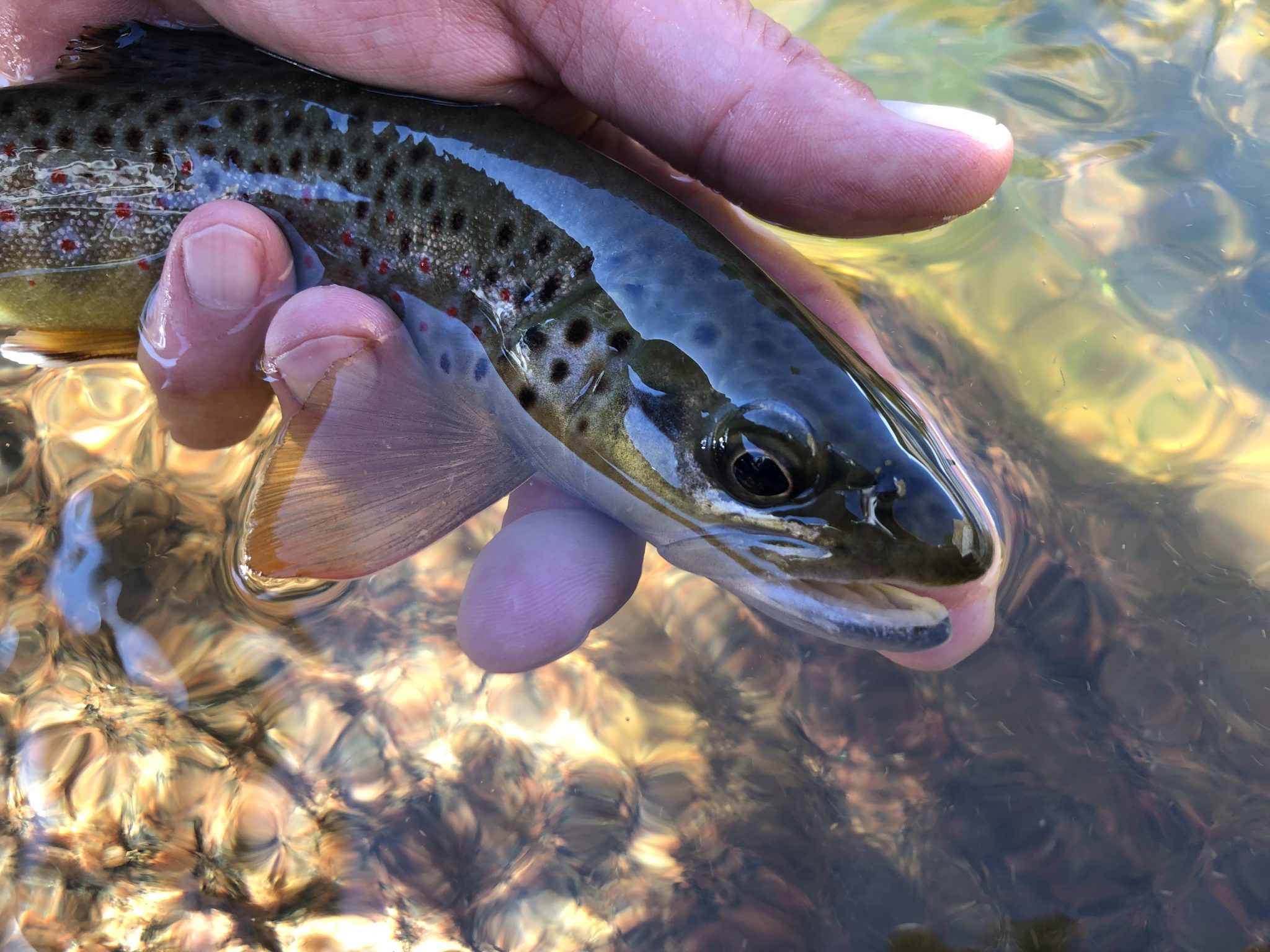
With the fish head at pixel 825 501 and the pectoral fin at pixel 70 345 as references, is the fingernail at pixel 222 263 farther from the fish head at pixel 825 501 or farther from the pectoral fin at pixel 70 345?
the fish head at pixel 825 501

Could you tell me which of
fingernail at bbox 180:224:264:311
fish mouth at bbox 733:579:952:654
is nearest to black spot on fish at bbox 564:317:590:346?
fish mouth at bbox 733:579:952:654

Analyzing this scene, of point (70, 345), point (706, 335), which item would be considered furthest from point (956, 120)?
point (70, 345)

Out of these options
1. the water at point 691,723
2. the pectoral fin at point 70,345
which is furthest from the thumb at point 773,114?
the pectoral fin at point 70,345

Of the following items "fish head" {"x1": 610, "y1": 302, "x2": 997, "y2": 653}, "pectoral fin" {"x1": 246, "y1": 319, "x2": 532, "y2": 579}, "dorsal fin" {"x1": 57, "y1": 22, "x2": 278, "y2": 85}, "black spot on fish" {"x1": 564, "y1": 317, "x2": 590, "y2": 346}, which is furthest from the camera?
"dorsal fin" {"x1": 57, "y1": 22, "x2": 278, "y2": 85}

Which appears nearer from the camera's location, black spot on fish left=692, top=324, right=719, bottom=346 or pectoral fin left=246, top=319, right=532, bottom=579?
black spot on fish left=692, top=324, right=719, bottom=346

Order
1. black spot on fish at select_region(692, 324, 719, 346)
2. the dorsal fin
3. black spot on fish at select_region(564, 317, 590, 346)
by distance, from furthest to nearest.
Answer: the dorsal fin, black spot on fish at select_region(564, 317, 590, 346), black spot on fish at select_region(692, 324, 719, 346)

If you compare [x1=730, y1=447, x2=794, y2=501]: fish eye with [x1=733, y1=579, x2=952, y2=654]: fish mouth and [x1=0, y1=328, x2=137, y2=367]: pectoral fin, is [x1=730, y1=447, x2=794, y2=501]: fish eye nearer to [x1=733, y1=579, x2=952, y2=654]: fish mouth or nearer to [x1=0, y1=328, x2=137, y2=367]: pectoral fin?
[x1=733, y1=579, x2=952, y2=654]: fish mouth

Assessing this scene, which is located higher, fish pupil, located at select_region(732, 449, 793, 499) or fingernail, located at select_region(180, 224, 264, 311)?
fish pupil, located at select_region(732, 449, 793, 499)
